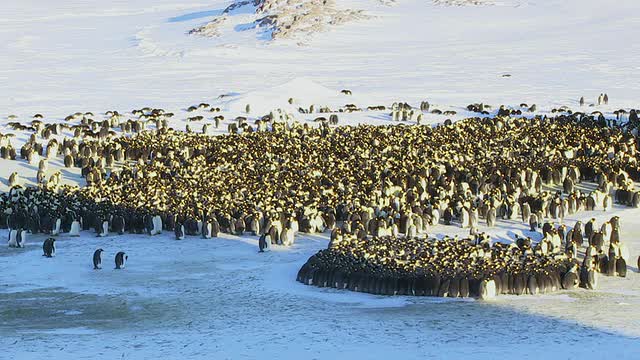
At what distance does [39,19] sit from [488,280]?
73.3 metres

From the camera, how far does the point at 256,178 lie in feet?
88.8

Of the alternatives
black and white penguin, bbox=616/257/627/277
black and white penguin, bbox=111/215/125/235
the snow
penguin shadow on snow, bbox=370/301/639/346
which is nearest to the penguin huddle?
the snow

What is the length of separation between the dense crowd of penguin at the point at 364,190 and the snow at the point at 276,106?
0.49 m

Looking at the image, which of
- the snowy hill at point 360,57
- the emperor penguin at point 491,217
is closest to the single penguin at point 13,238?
the emperor penguin at point 491,217

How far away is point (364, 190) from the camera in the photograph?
25578 mm

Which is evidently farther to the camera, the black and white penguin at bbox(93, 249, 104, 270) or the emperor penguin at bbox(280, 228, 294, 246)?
the emperor penguin at bbox(280, 228, 294, 246)

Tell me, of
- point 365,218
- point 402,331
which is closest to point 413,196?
point 365,218

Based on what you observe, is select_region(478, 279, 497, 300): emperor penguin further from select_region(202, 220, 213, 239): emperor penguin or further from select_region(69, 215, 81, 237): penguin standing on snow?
select_region(69, 215, 81, 237): penguin standing on snow

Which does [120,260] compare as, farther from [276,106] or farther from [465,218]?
[276,106]

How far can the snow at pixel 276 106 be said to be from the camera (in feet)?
49.7

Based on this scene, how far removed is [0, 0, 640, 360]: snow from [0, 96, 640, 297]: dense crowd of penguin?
490 mm

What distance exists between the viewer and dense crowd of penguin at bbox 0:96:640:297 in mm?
18266

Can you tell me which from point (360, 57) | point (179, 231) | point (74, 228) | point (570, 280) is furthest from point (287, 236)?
point (360, 57)

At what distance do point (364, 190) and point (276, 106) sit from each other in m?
14.0
